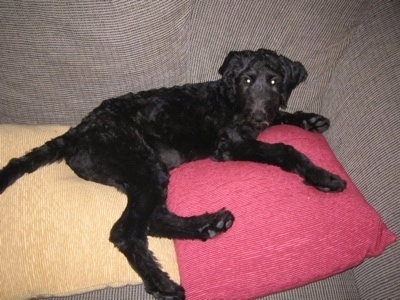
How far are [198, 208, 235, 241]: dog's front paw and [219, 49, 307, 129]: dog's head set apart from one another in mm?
773

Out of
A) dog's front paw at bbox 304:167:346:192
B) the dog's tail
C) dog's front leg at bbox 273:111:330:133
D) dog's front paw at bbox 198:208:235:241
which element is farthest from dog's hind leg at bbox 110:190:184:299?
dog's front leg at bbox 273:111:330:133

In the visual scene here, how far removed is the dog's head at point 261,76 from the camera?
242cm

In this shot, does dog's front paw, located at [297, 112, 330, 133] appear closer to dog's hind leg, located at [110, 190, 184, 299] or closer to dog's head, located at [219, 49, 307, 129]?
dog's head, located at [219, 49, 307, 129]

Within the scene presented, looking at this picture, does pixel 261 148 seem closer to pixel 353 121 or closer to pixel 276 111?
pixel 276 111

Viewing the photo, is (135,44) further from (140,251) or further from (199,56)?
(140,251)

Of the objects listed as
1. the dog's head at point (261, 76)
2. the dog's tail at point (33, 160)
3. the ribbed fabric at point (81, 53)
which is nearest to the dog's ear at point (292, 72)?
the dog's head at point (261, 76)

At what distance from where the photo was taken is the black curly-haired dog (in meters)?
1.92

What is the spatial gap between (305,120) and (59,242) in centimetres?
180

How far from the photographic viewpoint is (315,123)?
2441 millimetres

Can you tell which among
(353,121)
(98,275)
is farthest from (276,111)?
(98,275)

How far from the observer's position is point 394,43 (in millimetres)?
2219

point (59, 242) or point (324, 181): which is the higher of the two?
point (324, 181)

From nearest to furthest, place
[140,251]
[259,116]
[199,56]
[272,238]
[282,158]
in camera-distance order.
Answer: [272,238]
[140,251]
[282,158]
[259,116]
[199,56]

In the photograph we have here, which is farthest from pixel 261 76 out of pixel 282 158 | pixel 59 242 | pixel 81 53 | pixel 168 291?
pixel 59 242
